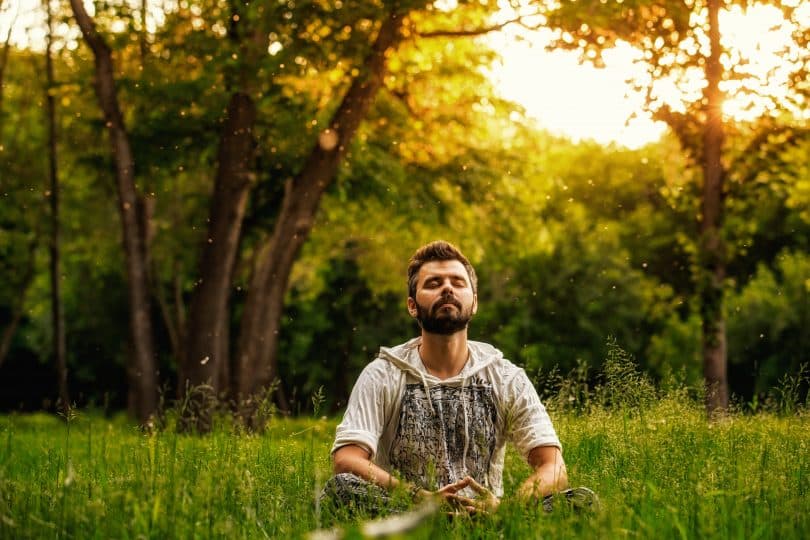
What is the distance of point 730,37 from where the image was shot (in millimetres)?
11789

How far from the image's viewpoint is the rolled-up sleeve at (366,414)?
488 centimetres

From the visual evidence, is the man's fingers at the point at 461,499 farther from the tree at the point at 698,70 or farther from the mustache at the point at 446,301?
the tree at the point at 698,70

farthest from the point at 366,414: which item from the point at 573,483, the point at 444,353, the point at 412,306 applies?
the point at 573,483

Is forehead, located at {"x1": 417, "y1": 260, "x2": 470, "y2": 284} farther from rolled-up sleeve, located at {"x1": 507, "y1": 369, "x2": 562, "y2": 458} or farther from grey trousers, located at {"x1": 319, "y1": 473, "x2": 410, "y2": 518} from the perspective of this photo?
grey trousers, located at {"x1": 319, "y1": 473, "x2": 410, "y2": 518}

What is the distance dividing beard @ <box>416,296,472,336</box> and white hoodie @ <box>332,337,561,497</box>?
237 millimetres

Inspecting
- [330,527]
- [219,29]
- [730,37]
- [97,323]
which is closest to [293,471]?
[330,527]

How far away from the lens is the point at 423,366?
5.21m

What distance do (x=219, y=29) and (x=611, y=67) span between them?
278 inches

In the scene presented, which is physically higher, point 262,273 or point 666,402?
point 262,273

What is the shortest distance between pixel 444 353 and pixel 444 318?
0.23m

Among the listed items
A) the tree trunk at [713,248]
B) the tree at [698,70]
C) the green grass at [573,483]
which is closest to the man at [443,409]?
the green grass at [573,483]

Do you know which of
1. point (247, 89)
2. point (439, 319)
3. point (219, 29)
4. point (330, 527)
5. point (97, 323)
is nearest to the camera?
point (330, 527)

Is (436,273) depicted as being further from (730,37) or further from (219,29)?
(219,29)

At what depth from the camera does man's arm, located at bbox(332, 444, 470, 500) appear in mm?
4480
